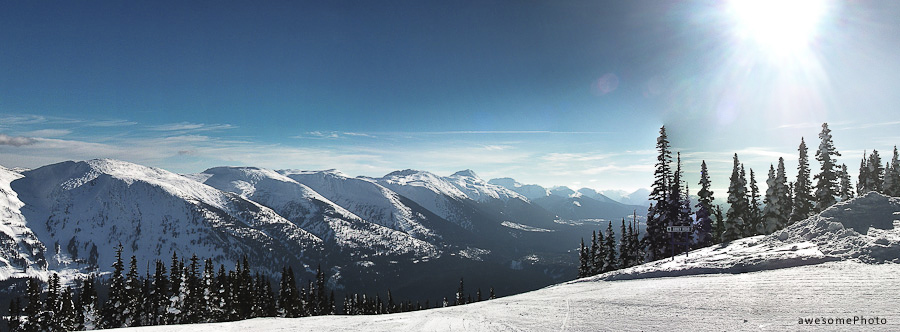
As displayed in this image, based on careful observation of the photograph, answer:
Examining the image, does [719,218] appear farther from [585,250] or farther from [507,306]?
[507,306]

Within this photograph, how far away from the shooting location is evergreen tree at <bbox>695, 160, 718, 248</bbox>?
5438cm

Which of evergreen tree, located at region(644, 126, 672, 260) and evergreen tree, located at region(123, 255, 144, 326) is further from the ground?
evergreen tree, located at region(644, 126, 672, 260)

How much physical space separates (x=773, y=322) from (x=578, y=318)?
7.02 meters

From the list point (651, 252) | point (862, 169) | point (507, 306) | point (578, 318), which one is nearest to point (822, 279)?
point (578, 318)

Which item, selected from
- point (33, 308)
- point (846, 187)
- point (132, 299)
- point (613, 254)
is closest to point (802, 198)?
point (846, 187)

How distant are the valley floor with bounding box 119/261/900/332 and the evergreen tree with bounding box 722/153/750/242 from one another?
37782 millimetres

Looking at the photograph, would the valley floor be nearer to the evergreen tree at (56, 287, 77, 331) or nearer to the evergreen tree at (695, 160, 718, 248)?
the evergreen tree at (695, 160, 718, 248)

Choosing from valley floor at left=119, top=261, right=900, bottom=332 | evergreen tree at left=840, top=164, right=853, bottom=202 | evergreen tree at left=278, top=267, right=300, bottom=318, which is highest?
evergreen tree at left=840, top=164, right=853, bottom=202

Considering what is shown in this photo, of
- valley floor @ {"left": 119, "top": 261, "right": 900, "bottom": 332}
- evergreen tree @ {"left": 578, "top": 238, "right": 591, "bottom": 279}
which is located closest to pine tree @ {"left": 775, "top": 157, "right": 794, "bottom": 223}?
evergreen tree @ {"left": 578, "top": 238, "right": 591, "bottom": 279}

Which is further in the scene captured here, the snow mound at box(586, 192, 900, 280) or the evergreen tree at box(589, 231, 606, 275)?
the evergreen tree at box(589, 231, 606, 275)

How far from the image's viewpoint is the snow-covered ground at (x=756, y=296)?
14.3 metres

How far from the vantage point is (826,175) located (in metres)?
48.2

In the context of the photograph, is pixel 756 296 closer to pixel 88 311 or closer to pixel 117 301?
pixel 117 301

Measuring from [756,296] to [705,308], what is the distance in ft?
8.79
